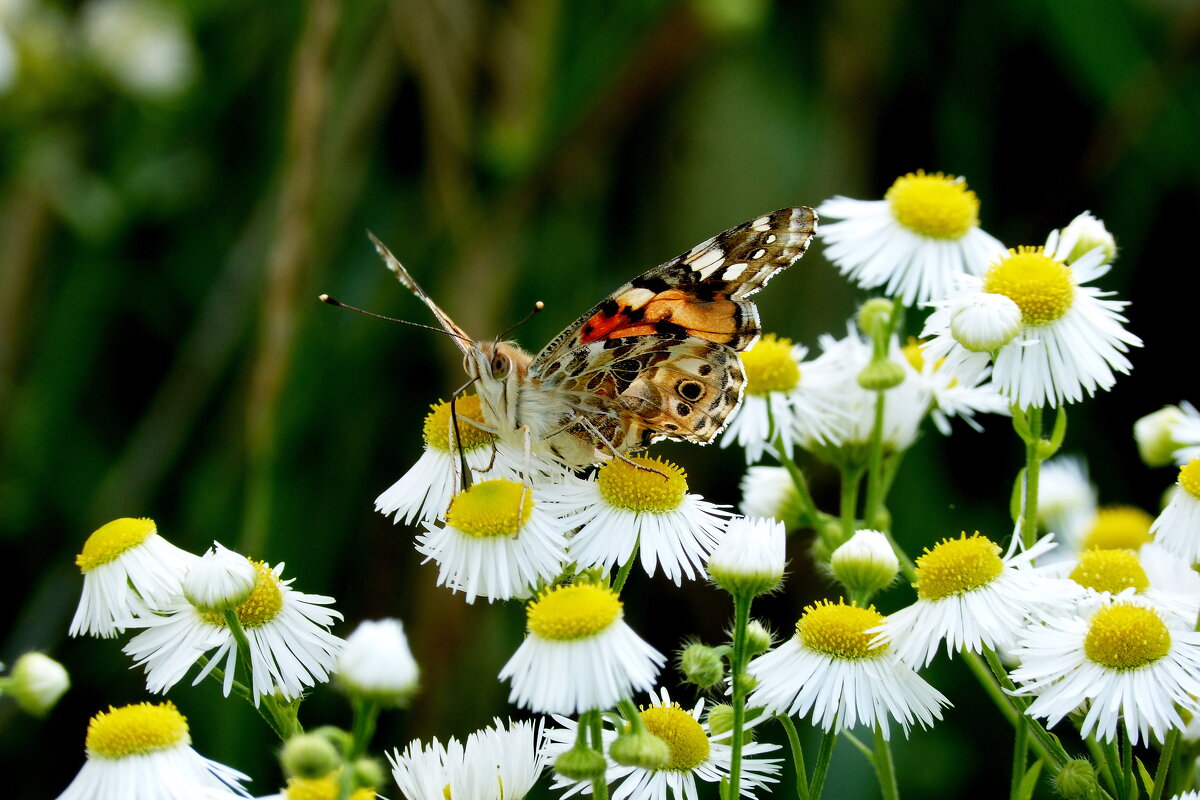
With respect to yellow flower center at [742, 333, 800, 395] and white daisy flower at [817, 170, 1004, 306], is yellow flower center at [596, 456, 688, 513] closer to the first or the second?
yellow flower center at [742, 333, 800, 395]

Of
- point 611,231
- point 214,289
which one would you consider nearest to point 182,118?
point 214,289

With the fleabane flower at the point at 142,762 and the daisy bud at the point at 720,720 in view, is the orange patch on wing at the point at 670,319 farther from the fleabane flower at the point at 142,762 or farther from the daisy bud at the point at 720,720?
the fleabane flower at the point at 142,762

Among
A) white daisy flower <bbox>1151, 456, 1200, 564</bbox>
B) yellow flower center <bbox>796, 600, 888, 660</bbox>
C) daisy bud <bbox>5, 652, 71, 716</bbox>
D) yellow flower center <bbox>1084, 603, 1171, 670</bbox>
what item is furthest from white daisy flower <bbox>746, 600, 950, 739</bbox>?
daisy bud <bbox>5, 652, 71, 716</bbox>

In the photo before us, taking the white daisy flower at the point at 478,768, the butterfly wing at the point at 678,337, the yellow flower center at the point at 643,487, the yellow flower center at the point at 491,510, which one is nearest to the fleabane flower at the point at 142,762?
the white daisy flower at the point at 478,768

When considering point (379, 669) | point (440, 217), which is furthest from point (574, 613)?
point (440, 217)

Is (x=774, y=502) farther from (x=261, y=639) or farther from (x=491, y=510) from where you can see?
(x=261, y=639)

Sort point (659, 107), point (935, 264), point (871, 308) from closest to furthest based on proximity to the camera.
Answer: point (871, 308)
point (935, 264)
point (659, 107)

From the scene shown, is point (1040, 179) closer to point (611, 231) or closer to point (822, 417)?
point (611, 231)
